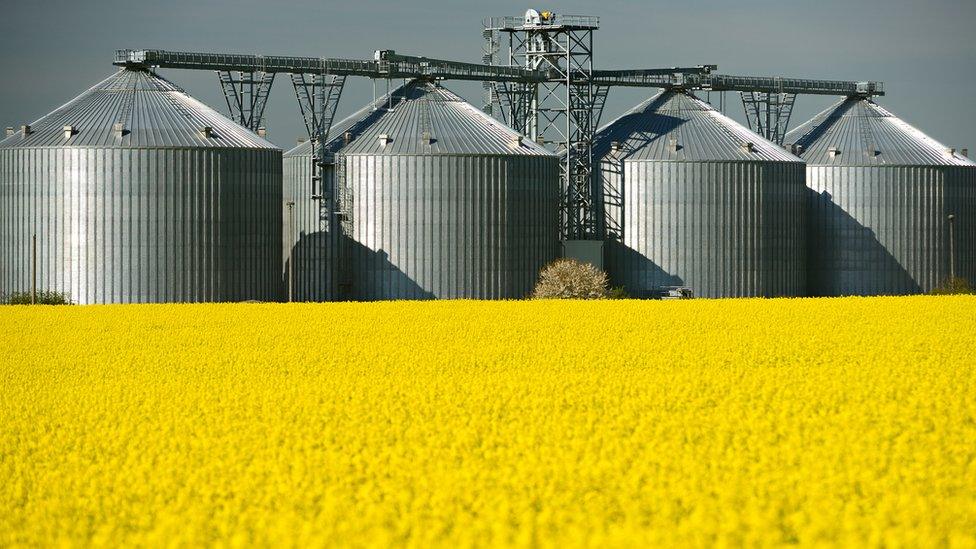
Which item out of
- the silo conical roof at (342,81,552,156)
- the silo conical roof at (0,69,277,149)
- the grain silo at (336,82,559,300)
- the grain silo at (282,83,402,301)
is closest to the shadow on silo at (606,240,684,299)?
the grain silo at (336,82,559,300)

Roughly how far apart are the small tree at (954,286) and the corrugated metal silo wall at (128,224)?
4711 centimetres

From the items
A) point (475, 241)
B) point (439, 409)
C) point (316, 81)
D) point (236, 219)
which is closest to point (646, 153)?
point (475, 241)

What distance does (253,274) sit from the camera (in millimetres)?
85062

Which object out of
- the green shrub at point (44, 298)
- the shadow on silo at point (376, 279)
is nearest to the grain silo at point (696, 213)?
the shadow on silo at point (376, 279)

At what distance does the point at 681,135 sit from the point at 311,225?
25895 millimetres

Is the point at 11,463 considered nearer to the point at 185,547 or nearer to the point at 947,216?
the point at 185,547

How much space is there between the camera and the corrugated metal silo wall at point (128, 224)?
268 feet

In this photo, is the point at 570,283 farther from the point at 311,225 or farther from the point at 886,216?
the point at 886,216

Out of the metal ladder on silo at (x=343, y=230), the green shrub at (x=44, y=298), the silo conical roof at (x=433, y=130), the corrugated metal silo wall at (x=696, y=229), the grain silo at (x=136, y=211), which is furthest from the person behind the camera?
the corrugated metal silo wall at (x=696, y=229)

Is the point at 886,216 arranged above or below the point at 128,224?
above

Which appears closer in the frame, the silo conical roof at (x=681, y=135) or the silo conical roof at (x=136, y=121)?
the silo conical roof at (x=136, y=121)

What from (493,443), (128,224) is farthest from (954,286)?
(493,443)

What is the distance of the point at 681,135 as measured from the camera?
10006 centimetres

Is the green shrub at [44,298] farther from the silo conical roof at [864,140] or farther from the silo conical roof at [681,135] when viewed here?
the silo conical roof at [864,140]
